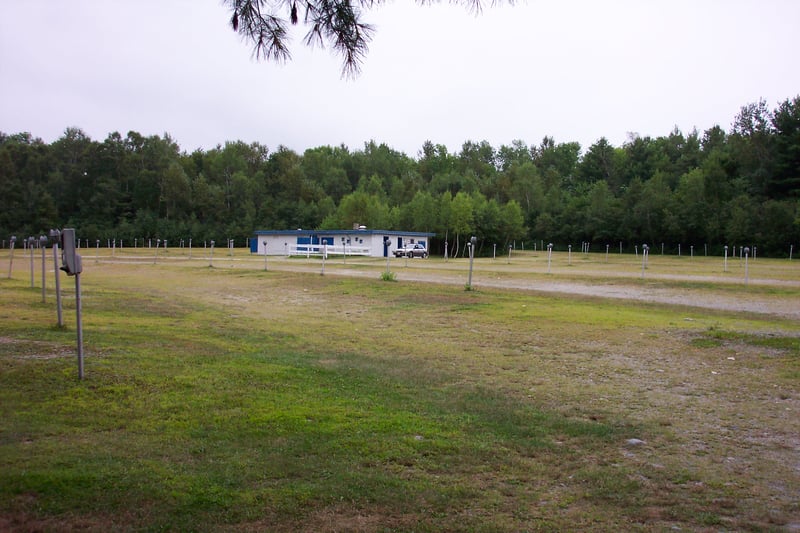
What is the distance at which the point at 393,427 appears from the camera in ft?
20.7

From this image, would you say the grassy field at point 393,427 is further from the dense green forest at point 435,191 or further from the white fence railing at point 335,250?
the dense green forest at point 435,191

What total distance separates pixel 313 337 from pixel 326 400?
5.26 m

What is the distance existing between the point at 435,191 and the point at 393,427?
100494 millimetres

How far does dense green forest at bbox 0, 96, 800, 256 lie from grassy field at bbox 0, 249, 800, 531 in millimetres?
62772

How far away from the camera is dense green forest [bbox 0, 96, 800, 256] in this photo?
2916 inches

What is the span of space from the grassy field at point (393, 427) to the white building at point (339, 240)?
165 feet

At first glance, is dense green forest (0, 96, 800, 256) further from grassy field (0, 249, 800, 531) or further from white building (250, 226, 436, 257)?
grassy field (0, 249, 800, 531)

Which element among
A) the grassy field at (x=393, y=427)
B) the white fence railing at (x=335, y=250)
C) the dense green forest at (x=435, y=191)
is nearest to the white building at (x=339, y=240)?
the white fence railing at (x=335, y=250)

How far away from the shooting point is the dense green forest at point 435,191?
243 feet

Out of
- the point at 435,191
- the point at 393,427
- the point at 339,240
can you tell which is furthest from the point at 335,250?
the point at 393,427

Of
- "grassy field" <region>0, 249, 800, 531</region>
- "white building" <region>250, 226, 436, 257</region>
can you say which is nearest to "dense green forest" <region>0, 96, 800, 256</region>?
"white building" <region>250, 226, 436, 257</region>

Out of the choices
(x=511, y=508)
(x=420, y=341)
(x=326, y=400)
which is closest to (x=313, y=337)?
(x=420, y=341)

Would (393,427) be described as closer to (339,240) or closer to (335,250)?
(335,250)

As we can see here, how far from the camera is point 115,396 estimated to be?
22.7 feet
